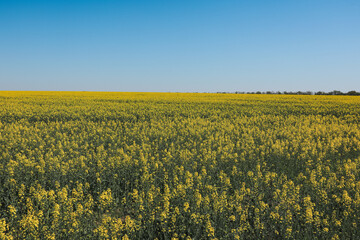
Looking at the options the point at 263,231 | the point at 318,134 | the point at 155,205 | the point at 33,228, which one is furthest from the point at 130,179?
the point at 318,134

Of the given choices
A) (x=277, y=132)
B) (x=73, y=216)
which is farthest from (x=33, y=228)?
(x=277, y=132)

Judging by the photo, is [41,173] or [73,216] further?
[41,173]

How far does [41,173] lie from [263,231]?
6229 millimetres

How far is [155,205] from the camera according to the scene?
207 inches

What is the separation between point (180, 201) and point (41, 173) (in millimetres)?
4387

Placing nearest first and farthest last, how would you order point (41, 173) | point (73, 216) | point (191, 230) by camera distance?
point (73, 216), point (191, 230), point (41, 173)

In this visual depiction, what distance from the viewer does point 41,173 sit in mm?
6746

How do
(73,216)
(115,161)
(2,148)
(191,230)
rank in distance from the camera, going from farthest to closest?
(2,148) < (115,161) < (191,230) < (73,216)

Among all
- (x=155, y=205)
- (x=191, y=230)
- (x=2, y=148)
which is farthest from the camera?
(x=2, y=148)

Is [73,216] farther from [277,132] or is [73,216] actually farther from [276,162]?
[277,132]

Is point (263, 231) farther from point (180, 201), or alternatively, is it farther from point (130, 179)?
point (130, 179)

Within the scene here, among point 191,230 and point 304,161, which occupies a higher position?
point 304,161

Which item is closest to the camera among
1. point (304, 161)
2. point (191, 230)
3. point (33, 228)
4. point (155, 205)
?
point (33, 228)

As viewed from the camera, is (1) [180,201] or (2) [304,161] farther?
(2) [304,161]
